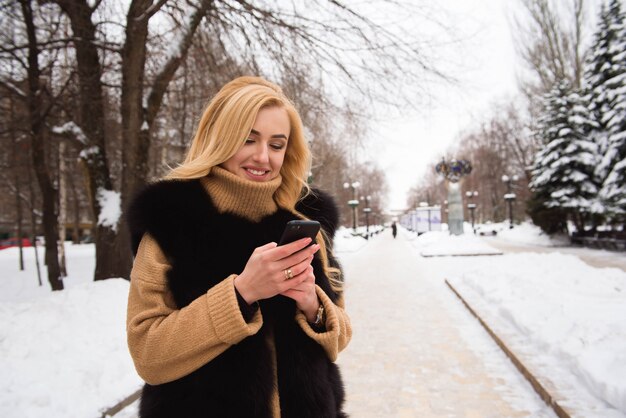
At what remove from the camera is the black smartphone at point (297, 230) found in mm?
1104

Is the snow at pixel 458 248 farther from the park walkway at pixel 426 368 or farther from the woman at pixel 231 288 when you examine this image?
the woman at pixel 231 288

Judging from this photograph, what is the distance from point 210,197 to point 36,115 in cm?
867

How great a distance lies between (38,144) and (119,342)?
616 centimetres

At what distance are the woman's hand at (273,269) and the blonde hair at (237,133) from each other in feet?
1.52

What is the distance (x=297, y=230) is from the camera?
1114 mm

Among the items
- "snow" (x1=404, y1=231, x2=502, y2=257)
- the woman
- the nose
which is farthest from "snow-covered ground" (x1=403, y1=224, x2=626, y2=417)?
"snow" (x1=404, y1=231, x2=502, y2=257)

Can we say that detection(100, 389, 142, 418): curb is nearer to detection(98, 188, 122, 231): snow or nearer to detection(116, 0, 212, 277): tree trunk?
detection(116, 0, 212, 277): tree trunk

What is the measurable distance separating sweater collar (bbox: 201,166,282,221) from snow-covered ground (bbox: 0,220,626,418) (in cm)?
325

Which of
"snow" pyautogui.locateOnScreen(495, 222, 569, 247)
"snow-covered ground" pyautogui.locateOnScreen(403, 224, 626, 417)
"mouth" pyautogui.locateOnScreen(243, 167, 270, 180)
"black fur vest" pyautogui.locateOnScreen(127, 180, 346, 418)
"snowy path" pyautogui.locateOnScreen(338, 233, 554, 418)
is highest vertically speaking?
"mouth" pyautogui.locateOnScreen(243, 167, 270, 180)

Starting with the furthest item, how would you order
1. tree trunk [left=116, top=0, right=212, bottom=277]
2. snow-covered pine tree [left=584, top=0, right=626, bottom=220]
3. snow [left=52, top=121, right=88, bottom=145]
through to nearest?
snow-covered pine tree [left=584, top=0, right=626, bottom=220] < snow [left=52, top=121, right=88, bottom=145] < tree trunk [left=116, top=0, right=212, bottom=277]

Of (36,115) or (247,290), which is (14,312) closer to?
(36,115)

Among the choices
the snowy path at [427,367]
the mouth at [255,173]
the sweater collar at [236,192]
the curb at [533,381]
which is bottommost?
the snowy path at [427,367]

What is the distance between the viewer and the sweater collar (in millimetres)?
1473

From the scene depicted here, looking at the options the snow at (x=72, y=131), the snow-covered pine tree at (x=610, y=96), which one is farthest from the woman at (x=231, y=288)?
the snow-covered pine tree at (x=610, y=96)
